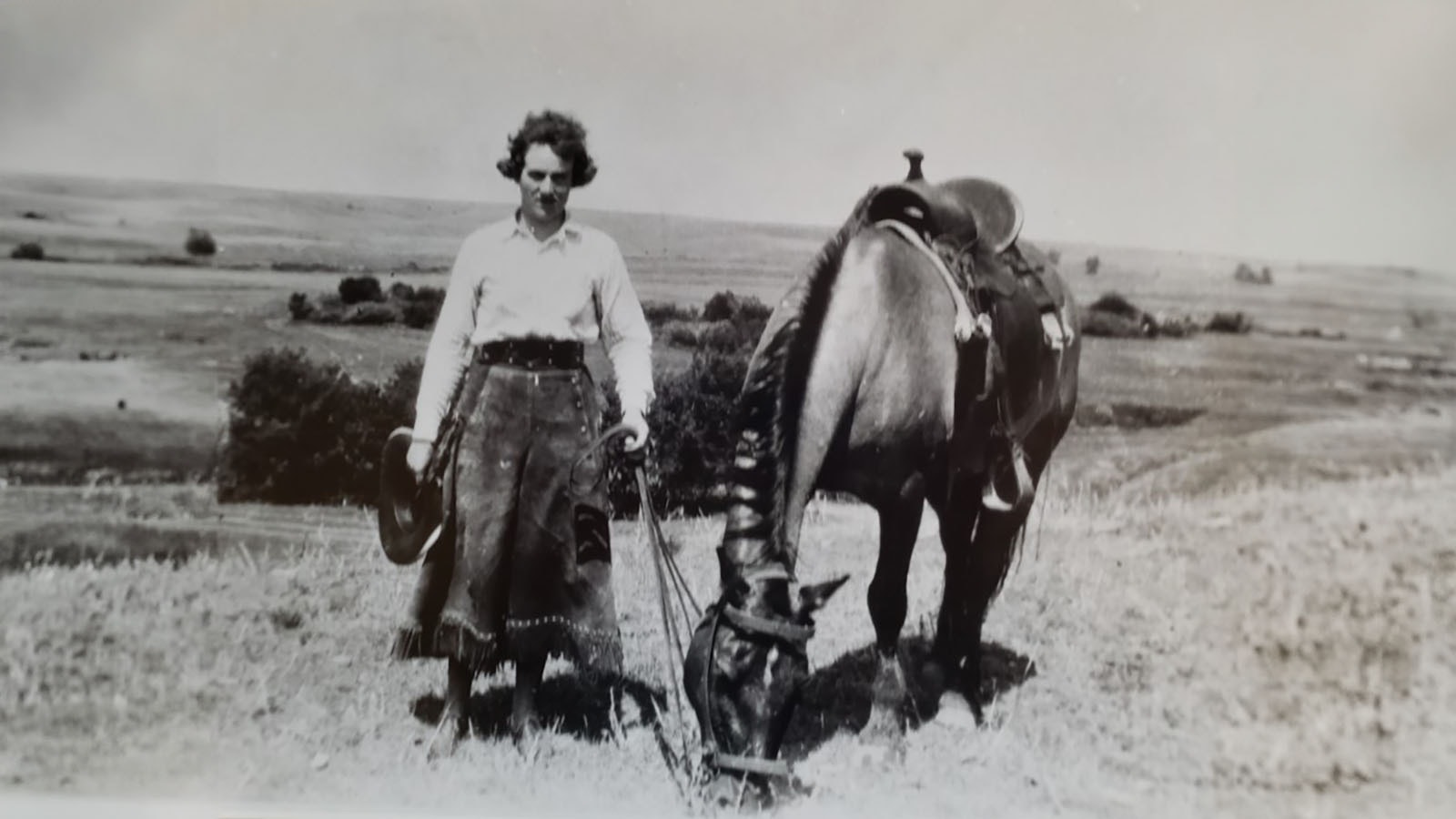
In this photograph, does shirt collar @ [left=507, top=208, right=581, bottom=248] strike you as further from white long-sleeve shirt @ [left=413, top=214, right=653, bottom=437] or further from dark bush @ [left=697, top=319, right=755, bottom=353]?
dark bush @ [left=697, top=319, right=755, bottom=353]

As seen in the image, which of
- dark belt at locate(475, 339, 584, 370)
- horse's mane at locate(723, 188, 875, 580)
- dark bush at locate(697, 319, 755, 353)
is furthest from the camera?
dark bush at locate(697, 319, 755, 353)

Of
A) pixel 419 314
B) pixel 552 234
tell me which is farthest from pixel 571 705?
pixel 552 234

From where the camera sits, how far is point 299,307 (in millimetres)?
3473

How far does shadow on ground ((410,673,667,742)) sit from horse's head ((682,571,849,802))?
32 cm

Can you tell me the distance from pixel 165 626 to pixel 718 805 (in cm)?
174

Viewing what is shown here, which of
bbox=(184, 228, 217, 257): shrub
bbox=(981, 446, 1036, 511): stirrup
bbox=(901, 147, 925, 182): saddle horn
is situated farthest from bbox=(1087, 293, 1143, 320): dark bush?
bbox=(184, 228, 217, 257): shrub

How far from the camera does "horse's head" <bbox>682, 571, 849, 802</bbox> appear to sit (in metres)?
2.91

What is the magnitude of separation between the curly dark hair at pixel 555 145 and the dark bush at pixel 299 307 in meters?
0.72

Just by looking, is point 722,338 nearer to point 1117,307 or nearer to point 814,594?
point 814,594

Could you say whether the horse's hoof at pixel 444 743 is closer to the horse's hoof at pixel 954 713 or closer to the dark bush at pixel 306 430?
the dark bush at pixel 306 430

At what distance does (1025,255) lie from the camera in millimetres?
3566

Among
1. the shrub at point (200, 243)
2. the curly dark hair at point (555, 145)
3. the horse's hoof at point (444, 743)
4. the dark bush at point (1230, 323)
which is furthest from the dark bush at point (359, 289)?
the dark bush at point (1230, 323)

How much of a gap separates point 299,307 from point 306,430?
0.39 metres

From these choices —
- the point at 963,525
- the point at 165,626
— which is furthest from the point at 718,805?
the point at 165,626
